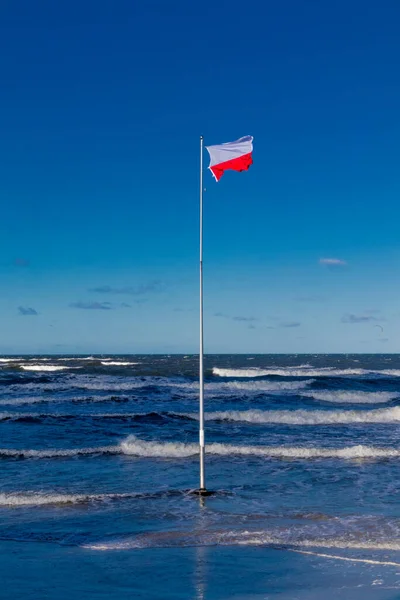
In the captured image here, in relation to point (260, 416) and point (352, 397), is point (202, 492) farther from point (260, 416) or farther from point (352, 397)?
point (352, 397)

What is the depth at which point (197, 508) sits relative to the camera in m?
12.9

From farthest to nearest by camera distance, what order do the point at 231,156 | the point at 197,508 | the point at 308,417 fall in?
1. the point at 308,417
2. the point at 231,156
3. the point at 197,508

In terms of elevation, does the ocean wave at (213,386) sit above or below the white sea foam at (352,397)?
above

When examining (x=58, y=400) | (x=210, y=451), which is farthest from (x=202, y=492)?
(x=58, y=400)

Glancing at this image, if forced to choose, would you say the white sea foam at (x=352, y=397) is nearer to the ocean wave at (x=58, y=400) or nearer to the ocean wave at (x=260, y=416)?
the ocean wave at (x=260, y=416)

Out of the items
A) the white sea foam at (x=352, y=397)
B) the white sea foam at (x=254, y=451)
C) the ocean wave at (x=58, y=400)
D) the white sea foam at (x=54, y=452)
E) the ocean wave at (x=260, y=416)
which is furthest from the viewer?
the white sea foam at (x=352, y=397)

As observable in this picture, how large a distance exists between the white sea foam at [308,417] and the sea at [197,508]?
0.35 ft

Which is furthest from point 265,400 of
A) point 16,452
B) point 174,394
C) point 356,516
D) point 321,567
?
point 321,567

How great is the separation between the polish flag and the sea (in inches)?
268

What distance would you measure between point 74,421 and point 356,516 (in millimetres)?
17519

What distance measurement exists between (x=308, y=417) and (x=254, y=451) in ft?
31.4

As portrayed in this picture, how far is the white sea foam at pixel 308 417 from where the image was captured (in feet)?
92.9

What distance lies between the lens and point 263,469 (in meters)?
17.1

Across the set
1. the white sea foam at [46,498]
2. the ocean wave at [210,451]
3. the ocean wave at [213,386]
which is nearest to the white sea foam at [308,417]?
the ocean wave at [210,451]
